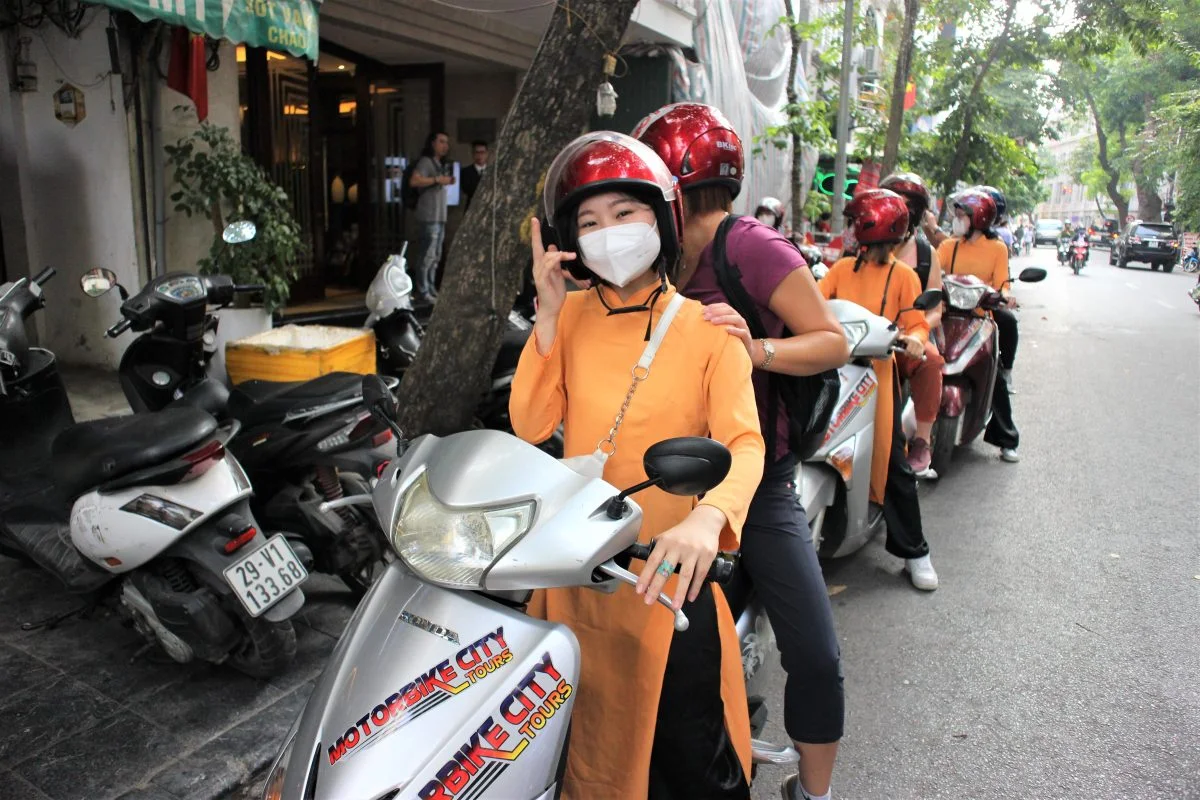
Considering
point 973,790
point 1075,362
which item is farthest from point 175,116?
point 1075,362

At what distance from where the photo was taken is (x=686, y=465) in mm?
1386

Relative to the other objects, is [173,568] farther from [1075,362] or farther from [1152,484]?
[1075,362]

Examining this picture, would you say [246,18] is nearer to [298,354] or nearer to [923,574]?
[298,354]

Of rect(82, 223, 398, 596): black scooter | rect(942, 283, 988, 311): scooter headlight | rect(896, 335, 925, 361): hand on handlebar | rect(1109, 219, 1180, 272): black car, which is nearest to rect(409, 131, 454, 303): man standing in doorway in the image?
rect(942, 283, 988, 311): scooter headlight

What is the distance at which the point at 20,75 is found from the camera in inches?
247

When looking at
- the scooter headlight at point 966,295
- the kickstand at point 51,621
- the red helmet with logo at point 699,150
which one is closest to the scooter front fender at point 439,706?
the red helmet with logo at point 699,150

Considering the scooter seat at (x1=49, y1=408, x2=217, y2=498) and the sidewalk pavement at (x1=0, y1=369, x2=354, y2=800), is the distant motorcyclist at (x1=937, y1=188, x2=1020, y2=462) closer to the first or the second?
the sidewalk pavement at (x1=0, y1=369, x2=354, y2=800)

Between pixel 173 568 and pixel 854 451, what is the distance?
244cm

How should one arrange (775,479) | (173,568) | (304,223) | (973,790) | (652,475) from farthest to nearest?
(304,223) → (173,568) → (973,790) → (775,479) → (652,475)

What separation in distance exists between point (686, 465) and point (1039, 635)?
9.12 feet

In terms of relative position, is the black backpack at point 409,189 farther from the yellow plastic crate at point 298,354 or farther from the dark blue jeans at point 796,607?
the dark blue jeans at point 796,607

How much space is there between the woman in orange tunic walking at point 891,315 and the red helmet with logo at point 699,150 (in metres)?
1.67

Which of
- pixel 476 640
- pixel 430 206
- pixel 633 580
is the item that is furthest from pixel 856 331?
pixel 430 206

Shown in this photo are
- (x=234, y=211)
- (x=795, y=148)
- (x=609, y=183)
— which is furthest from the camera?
(x=795, y=148)
